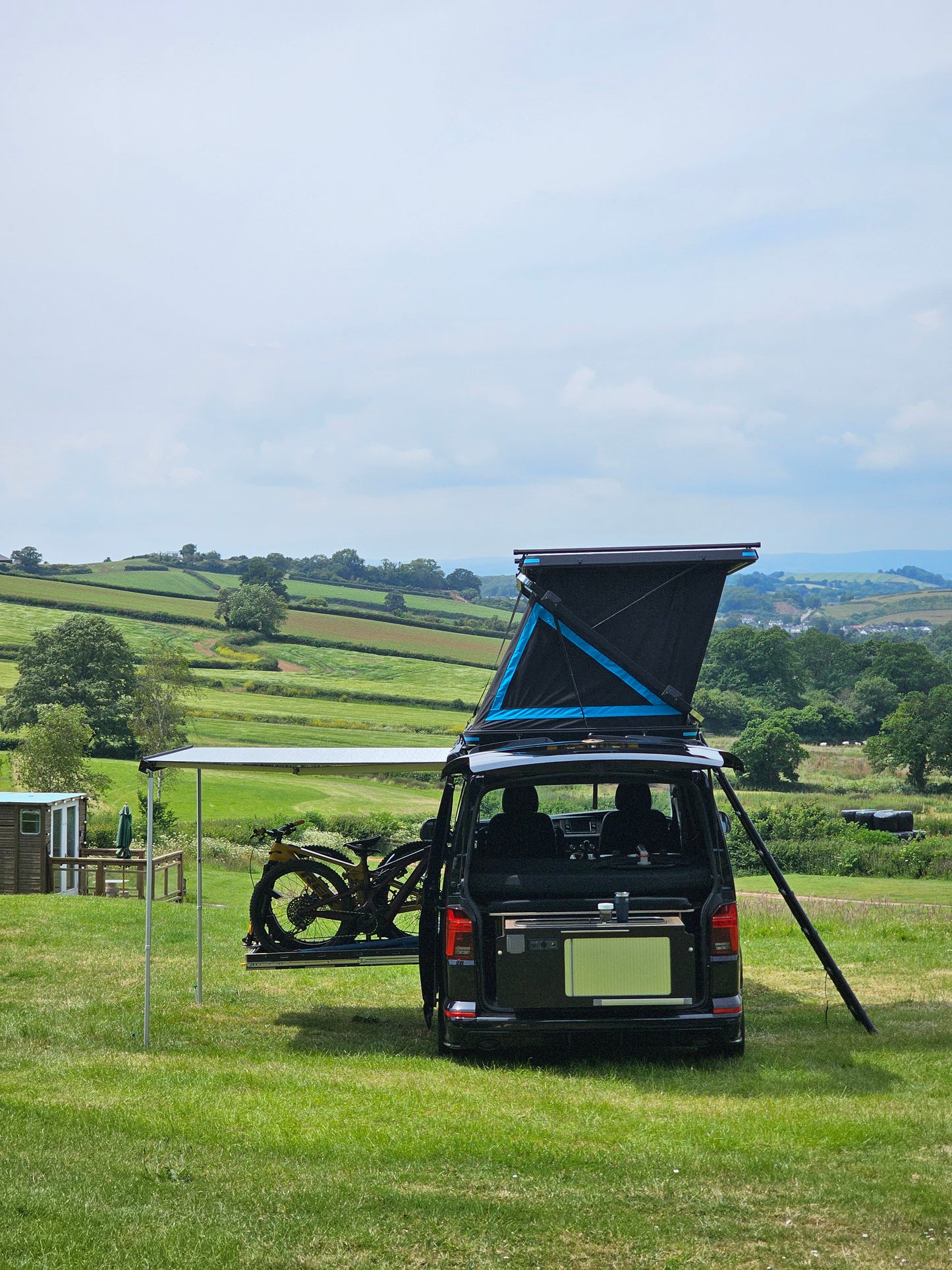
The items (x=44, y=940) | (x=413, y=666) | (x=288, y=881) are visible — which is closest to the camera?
(x=288, y=881)

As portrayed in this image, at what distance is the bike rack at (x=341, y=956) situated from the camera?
9898mm

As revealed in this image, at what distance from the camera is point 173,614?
333 feet

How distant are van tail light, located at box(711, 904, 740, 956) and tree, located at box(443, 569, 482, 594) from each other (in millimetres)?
143802

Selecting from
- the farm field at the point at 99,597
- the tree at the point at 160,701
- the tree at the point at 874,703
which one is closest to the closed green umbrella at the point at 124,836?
the tree at the point at 160,701

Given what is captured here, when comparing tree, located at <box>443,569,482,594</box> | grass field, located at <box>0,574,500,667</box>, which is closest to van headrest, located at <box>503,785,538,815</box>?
grass field, located at <box>0,574,500,667</box>

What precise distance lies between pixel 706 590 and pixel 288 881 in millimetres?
4771

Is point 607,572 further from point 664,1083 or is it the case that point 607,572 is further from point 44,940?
point 44,940

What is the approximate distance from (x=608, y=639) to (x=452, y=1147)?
4.65 metres

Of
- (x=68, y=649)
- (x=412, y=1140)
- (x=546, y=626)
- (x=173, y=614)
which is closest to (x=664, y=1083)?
(x=412, y=1140)

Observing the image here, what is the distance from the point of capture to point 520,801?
854cm

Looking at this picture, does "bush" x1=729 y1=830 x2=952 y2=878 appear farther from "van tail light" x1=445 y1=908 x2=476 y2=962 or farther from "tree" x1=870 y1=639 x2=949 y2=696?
"tree" x1=870 y1=639 x2=949 y2=696

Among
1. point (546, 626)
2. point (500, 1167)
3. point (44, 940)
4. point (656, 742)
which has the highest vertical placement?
point (546, 626)

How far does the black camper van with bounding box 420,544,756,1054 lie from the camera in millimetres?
7605

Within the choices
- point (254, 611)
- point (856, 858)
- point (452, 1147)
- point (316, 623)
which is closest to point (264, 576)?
point (316, 623)
